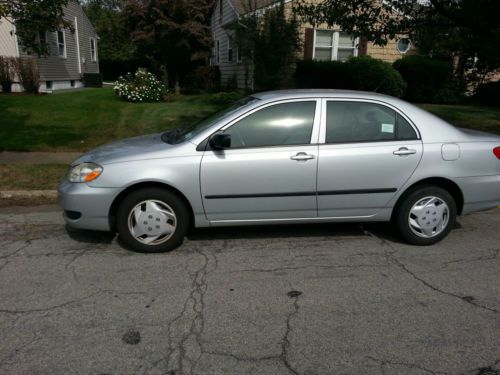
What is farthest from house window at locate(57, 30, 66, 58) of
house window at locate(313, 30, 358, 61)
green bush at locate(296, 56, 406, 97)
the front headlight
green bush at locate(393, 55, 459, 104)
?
the front headlight

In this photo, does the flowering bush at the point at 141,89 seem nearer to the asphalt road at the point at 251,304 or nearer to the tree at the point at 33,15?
the tree at the point at 33,15

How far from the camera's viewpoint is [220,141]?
423 cm

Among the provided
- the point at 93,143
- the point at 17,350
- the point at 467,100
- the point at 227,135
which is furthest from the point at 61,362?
the point at 467,100

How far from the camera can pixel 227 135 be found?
13.9 feet

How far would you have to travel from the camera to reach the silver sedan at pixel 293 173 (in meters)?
4.26

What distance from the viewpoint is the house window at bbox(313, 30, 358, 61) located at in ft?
57.7

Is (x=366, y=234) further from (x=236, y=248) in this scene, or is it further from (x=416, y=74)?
(x=416, y=74)

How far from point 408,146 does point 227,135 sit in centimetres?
186

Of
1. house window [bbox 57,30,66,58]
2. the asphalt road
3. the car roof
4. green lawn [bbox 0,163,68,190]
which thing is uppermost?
house window [bbox 57,30,66,58]

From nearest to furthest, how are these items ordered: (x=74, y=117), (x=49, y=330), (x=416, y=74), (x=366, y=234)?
(x=49, y=330) → (x=366, y=234) → (x=74, y=117) → (x=416, y=74)

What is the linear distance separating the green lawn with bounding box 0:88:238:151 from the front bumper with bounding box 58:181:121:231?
472 cm

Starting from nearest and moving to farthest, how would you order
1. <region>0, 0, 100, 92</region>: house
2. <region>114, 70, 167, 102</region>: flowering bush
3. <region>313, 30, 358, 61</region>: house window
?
<region>114, 70, 167, 102</region>: flowering bush → <region>313, 30, 358, 61</region>: house window → <region>0, 0, 100, 92</region>: house

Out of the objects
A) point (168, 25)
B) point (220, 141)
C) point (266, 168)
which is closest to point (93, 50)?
point (168, 25)

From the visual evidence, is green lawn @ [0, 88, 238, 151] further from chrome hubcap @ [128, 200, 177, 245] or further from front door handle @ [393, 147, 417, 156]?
front door handle @ [393, 147, 417, 156]
